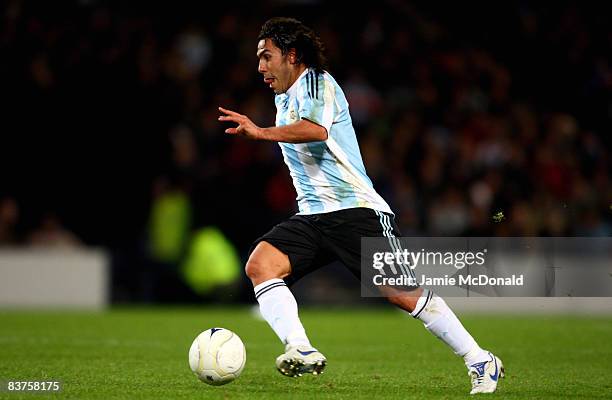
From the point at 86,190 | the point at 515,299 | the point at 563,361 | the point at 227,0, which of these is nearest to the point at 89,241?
the point at 86,190

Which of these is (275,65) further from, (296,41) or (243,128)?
(243,128)

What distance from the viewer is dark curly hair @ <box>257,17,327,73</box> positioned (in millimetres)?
6523

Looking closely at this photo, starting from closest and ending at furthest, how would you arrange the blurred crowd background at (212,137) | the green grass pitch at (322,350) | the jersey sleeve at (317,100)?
the jersey sleeve at (317,100) → the green grass pitch at (322,350) → the blurred crowd background at (212,137)

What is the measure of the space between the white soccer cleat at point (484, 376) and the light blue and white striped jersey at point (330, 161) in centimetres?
105

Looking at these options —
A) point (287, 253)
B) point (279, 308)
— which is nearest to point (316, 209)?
A: point (287, 253)

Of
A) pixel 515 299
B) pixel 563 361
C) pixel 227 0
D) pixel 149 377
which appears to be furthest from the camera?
pixel 227 0

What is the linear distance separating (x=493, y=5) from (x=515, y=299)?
497cm

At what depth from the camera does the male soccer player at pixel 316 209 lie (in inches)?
246

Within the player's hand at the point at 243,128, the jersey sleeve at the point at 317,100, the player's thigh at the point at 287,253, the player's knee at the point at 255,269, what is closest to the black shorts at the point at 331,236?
the player's thigh at the point at 287,253

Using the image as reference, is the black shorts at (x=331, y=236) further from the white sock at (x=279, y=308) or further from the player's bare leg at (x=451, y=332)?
the player's bare leg at (x=451, y=332)

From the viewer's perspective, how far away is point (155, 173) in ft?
50.8

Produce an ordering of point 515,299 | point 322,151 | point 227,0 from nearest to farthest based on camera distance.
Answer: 1. point 322,151
2. point 515,299
3. point 227,0

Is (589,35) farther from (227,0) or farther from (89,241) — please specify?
(89,241)

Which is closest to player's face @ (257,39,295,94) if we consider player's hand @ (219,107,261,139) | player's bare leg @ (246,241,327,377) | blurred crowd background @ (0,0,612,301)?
player's hand @ (219,107,261,139)
